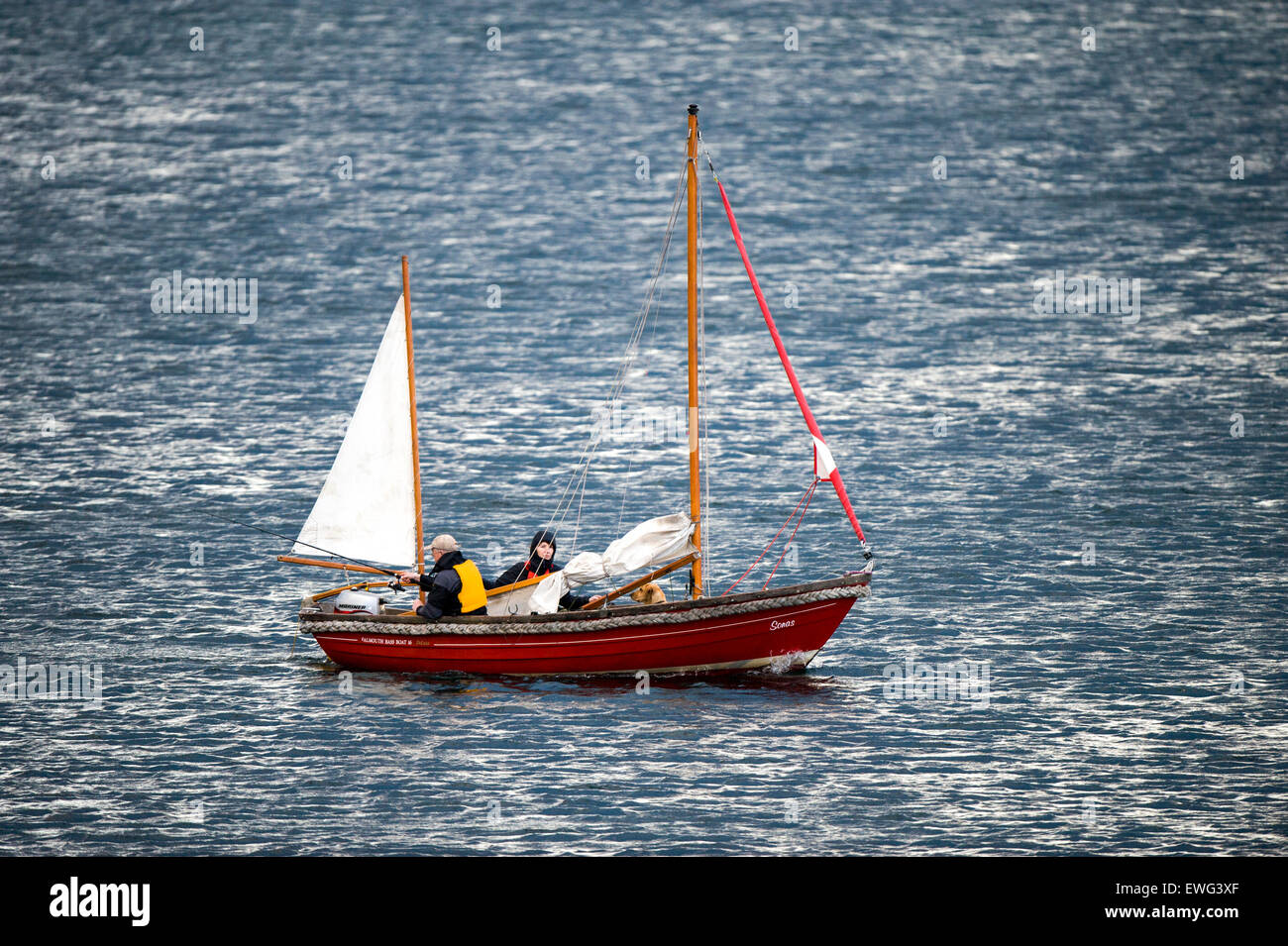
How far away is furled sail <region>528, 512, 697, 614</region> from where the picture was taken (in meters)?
36.9

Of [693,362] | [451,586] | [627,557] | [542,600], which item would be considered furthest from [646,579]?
[693,362]

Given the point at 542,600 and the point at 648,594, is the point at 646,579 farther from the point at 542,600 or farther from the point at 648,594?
the point at 542,600

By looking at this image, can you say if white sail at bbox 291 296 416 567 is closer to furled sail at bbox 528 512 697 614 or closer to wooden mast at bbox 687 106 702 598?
furled sail at bbox 528 512 697 614

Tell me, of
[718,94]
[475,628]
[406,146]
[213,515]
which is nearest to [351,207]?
[406,146]

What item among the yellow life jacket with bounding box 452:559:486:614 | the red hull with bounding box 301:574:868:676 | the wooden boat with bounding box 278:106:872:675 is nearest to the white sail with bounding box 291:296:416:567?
the wooden boat with bounding box 278:106:872:675

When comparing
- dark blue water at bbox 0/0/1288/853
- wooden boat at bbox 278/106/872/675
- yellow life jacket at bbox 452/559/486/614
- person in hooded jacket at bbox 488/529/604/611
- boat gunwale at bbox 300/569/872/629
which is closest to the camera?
dark blue water at bbox 0/0/1288/853

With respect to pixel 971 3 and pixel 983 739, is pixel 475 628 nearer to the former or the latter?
pixel 983 739

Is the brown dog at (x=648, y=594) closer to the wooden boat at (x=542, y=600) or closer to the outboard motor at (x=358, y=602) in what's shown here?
the wooden boat at (x=542, y=600)

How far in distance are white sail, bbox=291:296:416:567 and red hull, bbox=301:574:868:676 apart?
1.79 m

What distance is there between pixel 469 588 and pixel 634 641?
141 inches

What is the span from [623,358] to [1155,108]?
50.3 metres

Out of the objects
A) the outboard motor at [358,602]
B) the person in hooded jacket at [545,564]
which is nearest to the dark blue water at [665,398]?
the outboard motor at [358,602]

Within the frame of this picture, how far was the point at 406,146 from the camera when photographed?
105500 millimetres

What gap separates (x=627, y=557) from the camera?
121ft
